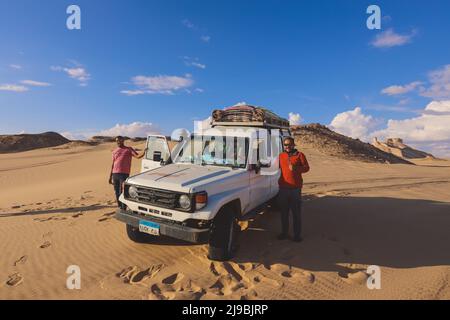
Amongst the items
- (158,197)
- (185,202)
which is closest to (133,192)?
(158,197)

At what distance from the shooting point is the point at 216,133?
6.53 metres

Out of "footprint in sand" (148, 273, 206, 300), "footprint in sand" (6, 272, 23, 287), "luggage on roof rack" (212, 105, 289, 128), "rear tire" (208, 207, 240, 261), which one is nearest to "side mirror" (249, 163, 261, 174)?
"rear tire" (208, 207, 240, 261)

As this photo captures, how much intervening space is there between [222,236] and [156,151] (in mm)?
2718

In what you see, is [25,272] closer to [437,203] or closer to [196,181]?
[196,181]

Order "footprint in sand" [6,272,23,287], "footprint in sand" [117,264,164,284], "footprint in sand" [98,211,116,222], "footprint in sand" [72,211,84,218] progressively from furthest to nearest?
"footprint in sand" [72,211,84,218] → "footprint in sand" [98,211,116,222] → "footprint in sand" [117,264,164,284] → "footprint in sand" [6,272,23,287]

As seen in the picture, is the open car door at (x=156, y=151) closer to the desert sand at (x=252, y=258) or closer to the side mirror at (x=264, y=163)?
the desert sand at (x=252, y=258)

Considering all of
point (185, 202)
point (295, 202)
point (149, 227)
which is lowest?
point (149, 227)

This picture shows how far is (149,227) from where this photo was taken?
4.94 meters

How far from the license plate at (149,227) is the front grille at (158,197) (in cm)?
30

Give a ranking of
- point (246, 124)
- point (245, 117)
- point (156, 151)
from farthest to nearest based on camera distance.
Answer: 1. point (245, 117)
2. point (246, 124)
3. point (156, 151)

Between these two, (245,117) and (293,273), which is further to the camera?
(245,117)

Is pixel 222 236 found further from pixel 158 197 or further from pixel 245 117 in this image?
pixel 245 117

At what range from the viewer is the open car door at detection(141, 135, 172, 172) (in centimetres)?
646

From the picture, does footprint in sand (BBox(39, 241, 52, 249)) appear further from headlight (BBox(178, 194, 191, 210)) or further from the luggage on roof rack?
the luggage on roof rack
